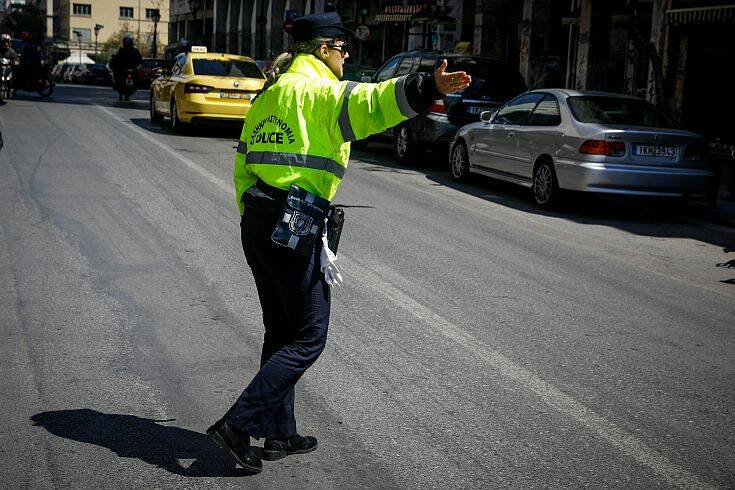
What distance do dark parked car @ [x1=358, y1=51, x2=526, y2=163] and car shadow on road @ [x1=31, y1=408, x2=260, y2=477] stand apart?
39.9 ft

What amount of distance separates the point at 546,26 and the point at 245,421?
1013 inches

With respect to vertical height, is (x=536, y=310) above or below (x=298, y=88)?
below

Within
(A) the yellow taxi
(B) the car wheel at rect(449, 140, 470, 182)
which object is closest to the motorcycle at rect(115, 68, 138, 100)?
(A) the yellow taxi

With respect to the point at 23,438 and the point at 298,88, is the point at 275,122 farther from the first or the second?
the point at 23,438

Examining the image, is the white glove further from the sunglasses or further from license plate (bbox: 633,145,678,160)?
license plate (bbox: 633,145,678,160)

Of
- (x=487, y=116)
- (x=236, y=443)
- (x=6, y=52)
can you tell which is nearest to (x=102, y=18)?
(x=6, y=52)

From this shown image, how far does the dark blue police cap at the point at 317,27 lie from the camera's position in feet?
13.6

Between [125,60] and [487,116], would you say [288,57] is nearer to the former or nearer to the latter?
[487,116]

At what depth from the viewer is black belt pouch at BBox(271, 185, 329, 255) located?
12.9ft

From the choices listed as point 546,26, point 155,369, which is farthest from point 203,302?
point 546,26

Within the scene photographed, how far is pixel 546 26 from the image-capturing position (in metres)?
28.3

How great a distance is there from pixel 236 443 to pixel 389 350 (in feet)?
6.40

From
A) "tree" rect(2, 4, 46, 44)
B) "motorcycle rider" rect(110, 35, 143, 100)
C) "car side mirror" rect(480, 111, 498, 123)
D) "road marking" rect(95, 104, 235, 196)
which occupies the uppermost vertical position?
"tree" rect(2, 4, 46, 44)

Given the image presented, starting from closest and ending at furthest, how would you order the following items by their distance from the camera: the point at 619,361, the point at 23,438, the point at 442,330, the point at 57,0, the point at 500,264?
1. the point at 23,438
2. the point at 619,361
3. the point at 442,330
4. the point at 500,264
5. the point at 57,0
